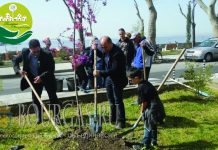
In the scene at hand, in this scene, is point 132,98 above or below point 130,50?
below

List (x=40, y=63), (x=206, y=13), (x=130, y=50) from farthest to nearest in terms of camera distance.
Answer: (x=206, y=13) < (x=130, y=50) < (x=40, y=63)

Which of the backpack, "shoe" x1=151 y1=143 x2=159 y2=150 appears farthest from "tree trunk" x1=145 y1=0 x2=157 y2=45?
"shoe" x1=151 y1=143 x2=159 y2=150

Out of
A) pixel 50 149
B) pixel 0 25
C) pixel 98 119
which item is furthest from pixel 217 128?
pixel 0 25

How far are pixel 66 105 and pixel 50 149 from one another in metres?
3.56

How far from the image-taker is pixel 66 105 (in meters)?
10.5

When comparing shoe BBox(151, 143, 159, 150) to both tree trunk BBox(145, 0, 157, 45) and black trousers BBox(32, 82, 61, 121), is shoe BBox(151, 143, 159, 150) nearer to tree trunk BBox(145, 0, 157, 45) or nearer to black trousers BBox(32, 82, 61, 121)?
black trousers BBox(32, 82, 61, 121)

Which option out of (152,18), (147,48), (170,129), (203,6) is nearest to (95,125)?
(170,129)

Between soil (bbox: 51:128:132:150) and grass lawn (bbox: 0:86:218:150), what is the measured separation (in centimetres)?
3

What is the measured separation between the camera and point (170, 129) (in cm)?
827

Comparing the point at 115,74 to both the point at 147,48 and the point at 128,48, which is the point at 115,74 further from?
the point at 128,48

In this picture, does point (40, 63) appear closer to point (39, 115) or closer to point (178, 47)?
point (39, 115)

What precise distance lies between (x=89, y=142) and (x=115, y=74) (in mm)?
1785

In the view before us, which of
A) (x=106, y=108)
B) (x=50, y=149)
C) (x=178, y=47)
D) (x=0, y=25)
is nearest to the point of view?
(x=50, y=149)

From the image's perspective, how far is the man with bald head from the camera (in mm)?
7904
